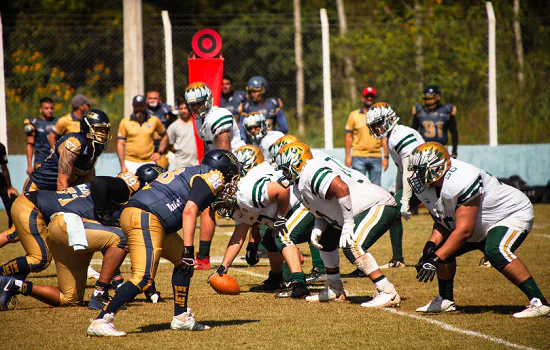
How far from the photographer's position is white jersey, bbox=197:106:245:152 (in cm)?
920

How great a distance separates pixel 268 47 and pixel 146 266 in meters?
13.9

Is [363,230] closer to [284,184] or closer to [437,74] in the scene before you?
[284,184]

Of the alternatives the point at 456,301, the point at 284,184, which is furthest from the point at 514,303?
the point at 284,184

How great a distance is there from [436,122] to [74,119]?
236 inches

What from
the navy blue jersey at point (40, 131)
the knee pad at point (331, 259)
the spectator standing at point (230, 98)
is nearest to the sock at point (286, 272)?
the knee pad at point (331, 259)

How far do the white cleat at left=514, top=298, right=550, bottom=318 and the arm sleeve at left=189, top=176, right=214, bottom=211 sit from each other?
2747 millimetres

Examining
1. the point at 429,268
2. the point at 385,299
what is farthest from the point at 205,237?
the point at 429,268

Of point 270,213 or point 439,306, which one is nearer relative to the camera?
point 439,306

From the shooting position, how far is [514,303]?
23.0 ft

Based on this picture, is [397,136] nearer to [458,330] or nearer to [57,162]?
[458,330]

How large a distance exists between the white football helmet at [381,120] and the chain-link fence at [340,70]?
779 cm

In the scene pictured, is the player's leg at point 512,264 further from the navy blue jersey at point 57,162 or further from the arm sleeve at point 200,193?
the navy blue jersey at point 57,162

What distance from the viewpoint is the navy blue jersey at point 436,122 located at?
42.0ft

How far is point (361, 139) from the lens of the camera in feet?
44.2
